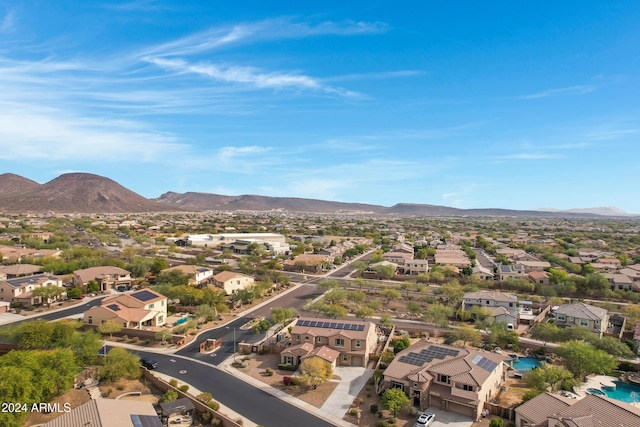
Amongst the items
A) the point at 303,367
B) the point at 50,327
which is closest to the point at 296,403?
the point at 303,367

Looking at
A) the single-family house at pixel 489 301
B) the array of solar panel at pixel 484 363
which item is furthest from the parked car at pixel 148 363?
the single-family house at pixel 489 301

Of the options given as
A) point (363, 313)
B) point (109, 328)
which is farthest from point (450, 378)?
point (109, 328)

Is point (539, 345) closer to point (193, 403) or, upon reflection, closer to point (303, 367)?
point (303, 367)

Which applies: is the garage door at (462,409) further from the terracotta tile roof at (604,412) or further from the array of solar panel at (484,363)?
the terracotta tile roof at (604,412)

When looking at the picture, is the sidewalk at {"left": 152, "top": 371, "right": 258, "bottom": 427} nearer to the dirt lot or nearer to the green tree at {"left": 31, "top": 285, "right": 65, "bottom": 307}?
the dirt lot

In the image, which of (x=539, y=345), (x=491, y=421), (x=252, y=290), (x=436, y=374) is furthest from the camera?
(x=252, y=290)

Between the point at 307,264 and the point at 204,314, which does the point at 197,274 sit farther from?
the point at 307,264
